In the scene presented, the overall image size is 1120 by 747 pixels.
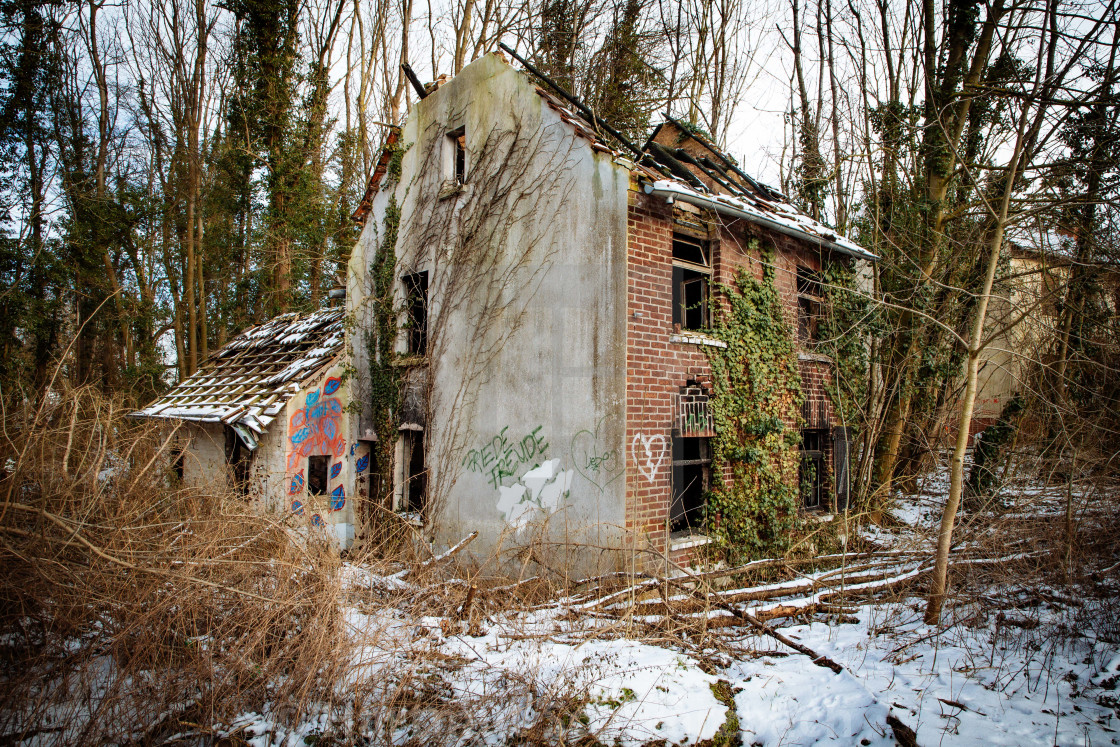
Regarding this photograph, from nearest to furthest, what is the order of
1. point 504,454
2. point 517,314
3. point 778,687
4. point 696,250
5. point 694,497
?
point 778,687
point 504,454
point 517,314
point 694,497
point 696,250

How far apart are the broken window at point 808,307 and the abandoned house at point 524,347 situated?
0.22 ft

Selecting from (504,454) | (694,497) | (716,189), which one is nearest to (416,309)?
(504,454)

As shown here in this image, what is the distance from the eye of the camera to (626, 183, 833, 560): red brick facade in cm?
745

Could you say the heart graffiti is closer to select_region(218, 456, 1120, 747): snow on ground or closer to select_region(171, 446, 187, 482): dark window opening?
select_region(218, 456, 1120, 747): snow on ground

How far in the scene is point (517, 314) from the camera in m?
8.67

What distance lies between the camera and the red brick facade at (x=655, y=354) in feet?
24.4

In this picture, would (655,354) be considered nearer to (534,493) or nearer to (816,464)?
(534,493)

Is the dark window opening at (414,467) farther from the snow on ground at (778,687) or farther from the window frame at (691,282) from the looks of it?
the window frame at (691,282)

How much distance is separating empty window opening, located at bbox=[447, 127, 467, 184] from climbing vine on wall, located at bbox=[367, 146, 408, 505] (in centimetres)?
117

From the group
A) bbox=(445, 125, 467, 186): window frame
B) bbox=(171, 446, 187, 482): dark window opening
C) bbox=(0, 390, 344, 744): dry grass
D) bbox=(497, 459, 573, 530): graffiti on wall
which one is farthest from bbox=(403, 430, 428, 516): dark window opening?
bbox=(0, 390, 344, 744): dry grass

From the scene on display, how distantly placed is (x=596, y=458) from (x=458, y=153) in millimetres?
6222

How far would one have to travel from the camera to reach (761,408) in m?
8.75

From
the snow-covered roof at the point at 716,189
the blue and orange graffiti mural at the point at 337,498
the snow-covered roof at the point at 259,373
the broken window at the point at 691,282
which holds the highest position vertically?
the snow-covered roof at the point at 716,189

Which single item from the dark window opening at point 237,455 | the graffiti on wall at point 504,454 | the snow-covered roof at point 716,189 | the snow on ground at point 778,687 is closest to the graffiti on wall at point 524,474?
the graffiti on wall at point 504,454
